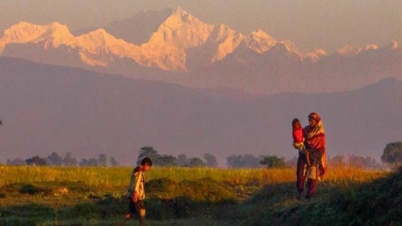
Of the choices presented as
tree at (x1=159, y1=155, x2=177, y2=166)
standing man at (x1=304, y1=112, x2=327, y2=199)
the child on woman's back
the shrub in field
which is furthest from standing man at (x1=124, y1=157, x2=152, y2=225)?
tree at (x1=159, y1=155, x2=177, y2=166)

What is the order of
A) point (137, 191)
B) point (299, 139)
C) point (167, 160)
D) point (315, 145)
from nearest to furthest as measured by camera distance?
1. point (137, 191)
2. point (299, 139)
3. point (315, 145)
4. point (167, 160)

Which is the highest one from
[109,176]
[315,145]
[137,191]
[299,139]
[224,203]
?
[109,176]

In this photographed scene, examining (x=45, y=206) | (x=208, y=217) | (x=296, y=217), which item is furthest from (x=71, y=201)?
(x=296, y=217)

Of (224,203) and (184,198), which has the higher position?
(184,198)

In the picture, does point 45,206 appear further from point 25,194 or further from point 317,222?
point 317,222

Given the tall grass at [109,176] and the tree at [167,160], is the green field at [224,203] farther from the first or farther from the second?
the tree at [167,160]

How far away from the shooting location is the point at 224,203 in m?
27.5

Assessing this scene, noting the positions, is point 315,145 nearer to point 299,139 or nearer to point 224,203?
point 299,139

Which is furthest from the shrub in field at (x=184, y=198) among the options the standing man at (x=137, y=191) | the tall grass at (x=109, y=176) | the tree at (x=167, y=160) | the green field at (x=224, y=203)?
the tree at (x=167, y=160)

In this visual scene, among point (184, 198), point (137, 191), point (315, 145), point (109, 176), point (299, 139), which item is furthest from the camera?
point (109, 176)

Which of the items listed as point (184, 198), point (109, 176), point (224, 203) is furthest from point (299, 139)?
point (109, 176)

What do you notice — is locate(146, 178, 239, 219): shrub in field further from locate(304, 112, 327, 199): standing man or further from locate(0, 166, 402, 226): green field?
locate(304, 112, 327, 199): standing man

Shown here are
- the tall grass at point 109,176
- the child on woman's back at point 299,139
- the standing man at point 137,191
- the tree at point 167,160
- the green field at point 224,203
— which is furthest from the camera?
the tree at point 167,160

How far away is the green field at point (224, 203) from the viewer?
1552 cm
